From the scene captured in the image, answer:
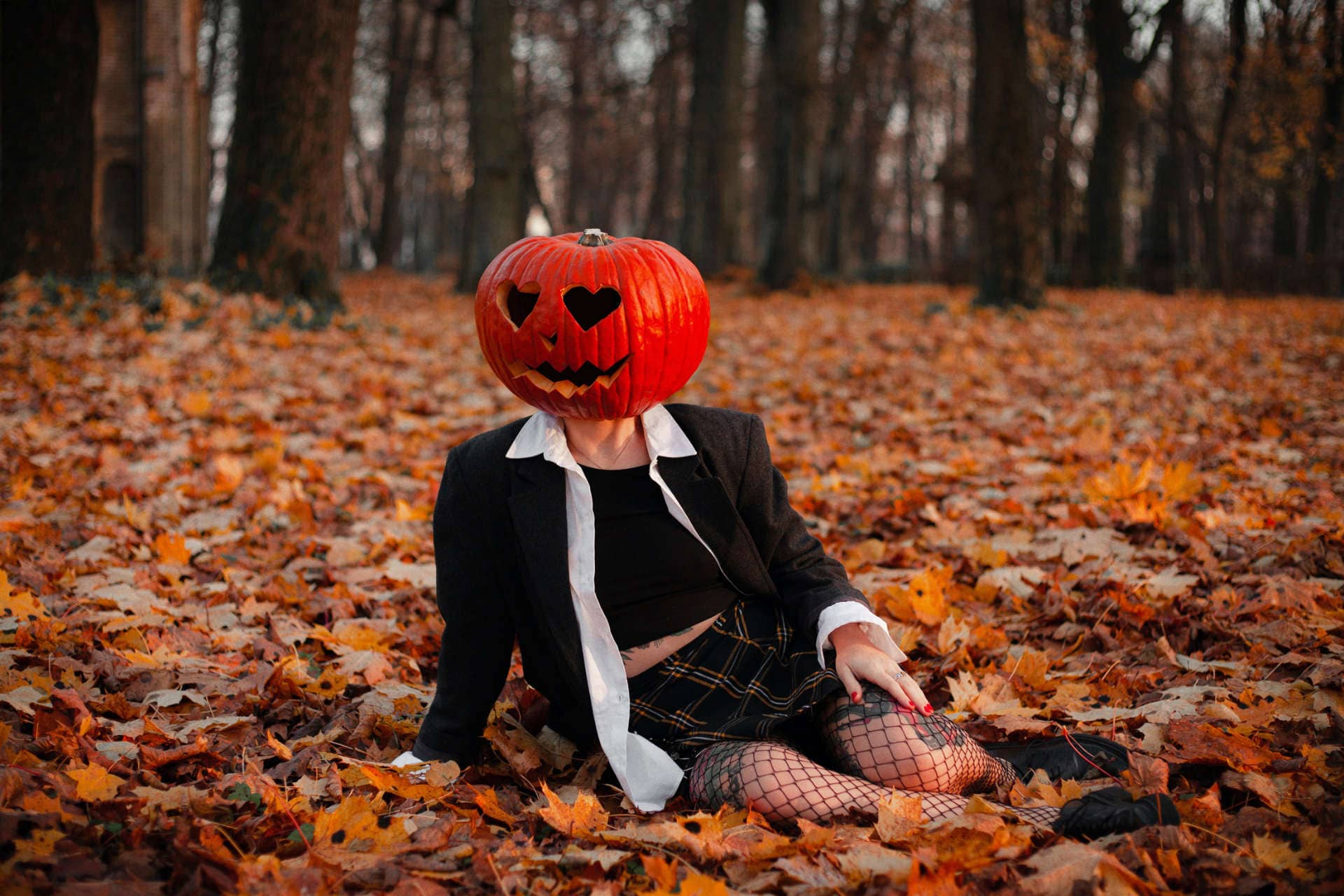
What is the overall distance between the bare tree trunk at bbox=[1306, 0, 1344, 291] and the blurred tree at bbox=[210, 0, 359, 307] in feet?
45.8

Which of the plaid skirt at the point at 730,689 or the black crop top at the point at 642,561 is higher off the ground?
the black crop top at the point at 642,561

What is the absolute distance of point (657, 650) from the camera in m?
2.20

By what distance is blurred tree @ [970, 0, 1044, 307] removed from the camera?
1057 centimetres

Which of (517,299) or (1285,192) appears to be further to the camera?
(1285,192)

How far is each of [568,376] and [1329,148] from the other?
19.5 m

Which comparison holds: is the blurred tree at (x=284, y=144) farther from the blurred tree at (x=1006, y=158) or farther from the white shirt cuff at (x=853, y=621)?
the white shirt cuff at (x=853, y=621)

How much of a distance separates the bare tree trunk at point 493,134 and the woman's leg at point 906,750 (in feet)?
39.9

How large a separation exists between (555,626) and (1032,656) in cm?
133

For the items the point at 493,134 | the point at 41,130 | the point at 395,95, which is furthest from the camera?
the point at 395,95

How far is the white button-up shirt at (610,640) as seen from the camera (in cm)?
206

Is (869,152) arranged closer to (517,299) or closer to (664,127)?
(664,127)

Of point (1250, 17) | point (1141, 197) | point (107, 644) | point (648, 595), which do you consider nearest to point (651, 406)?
point (648, 595)

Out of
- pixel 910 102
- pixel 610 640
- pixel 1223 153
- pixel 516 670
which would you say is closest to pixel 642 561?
pixel 610 640

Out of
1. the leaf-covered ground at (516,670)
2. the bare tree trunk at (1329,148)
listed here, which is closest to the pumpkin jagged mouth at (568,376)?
the leaf-covered ground at (516,670)
